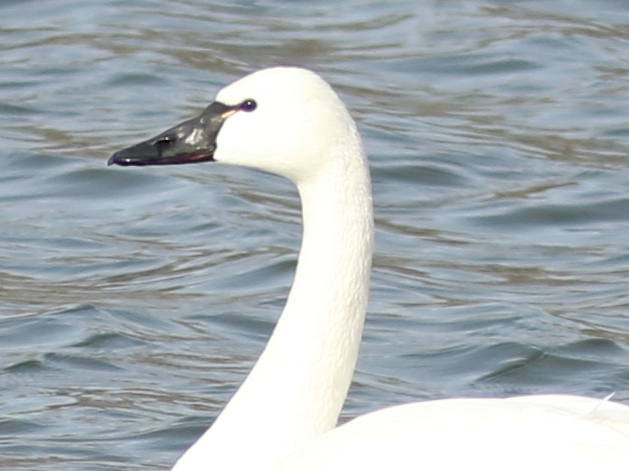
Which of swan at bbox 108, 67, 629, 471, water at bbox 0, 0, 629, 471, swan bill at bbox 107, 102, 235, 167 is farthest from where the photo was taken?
water at bbox 0, 0, 629, 471

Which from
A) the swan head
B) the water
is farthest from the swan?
the water

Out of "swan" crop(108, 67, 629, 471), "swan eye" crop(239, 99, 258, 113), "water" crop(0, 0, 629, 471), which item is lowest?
"water" crop(0, 0, 629, 471)

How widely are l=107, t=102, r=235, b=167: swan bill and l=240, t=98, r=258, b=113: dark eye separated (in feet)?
0.12

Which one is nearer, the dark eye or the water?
the dark eye

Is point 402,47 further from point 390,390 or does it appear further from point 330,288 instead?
point 330,288

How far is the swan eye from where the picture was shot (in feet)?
14.0

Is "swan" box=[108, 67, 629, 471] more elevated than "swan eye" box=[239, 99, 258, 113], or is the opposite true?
"swan eye" box=[239, 99, 258, 113]

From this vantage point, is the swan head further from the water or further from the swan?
the water

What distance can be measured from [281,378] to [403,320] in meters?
2.52

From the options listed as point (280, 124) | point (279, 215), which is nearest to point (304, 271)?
point (280, 124)

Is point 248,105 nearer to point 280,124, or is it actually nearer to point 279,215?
point 280,124

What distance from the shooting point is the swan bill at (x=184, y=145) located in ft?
14.3

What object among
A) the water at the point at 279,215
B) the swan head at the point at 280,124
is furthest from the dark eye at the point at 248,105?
the water at the point at 279,215

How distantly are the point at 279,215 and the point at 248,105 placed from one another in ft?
12.3
